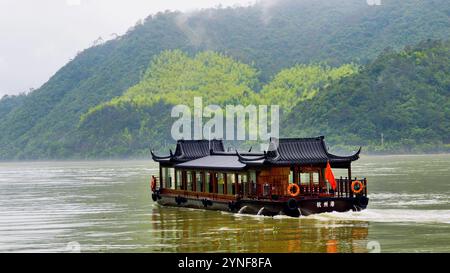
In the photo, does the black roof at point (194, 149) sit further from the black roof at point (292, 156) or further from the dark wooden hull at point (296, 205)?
the dark wooden hull at point (296, 205)

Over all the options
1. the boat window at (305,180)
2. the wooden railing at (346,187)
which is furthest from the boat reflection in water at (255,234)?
the boat window at (305,180)

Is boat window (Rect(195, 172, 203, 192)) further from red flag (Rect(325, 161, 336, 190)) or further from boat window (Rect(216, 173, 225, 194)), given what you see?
red flag (Rect(325, 161, 336, 190))

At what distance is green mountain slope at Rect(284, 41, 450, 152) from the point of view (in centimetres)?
12494

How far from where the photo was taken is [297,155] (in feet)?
104

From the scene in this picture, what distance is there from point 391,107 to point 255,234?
10242 centimetres

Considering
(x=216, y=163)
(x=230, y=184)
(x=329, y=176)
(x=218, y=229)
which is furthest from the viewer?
(x=216, y=163)

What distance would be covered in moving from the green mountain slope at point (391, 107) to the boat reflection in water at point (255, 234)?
309ft

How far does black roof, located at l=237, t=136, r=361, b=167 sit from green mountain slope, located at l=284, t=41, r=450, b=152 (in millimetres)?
92449

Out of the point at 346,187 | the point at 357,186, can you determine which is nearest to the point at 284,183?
the point at 346,187

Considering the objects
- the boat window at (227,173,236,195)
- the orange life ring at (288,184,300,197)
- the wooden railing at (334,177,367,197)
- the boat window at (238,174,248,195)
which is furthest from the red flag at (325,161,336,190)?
the boat window at (227,173,236,195)

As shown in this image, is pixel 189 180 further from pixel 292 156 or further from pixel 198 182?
pixel 292 156

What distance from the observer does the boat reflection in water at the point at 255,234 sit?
80.7 ft

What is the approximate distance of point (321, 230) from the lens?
2764 centimetres
